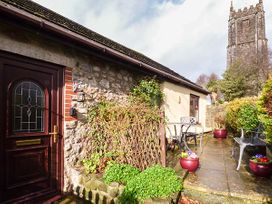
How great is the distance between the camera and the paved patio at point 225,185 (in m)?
3.20

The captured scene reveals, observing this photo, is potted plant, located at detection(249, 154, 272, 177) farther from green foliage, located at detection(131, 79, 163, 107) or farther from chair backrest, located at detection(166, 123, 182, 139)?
green foliage, located at detection(131, 79, 163, 107)

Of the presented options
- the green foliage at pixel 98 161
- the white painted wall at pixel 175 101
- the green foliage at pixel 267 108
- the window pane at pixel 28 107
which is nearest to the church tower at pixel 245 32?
the white painted wall at pixel 175 101

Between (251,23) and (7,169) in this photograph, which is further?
(251,23)

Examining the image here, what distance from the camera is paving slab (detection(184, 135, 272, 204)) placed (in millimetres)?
3197

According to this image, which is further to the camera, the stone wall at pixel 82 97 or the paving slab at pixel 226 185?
the stone wall at pixel 82 97

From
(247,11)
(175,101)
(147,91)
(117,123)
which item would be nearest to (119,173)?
(117,123)

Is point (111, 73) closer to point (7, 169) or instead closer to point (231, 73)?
point (7, 169)

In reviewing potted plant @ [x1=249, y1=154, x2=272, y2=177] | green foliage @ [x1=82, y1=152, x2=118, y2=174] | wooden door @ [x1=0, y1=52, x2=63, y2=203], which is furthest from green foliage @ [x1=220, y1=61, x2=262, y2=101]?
wooden door @ [x1=0, y1=52, x2=63, y2=203]

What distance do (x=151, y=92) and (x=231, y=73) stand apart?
20458 millimetres

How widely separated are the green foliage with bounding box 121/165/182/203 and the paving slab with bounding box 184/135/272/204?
497mm

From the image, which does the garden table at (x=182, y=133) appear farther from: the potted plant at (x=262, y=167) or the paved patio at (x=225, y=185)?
the potted plant at (x=262, y=167)

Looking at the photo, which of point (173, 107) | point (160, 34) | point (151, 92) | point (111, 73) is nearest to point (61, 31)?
point (111, 73)

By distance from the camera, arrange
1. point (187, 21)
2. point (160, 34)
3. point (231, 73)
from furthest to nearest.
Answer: point (231, 73) → point (160, 34) → point (187, 21)

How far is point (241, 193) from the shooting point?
328 centimetres
